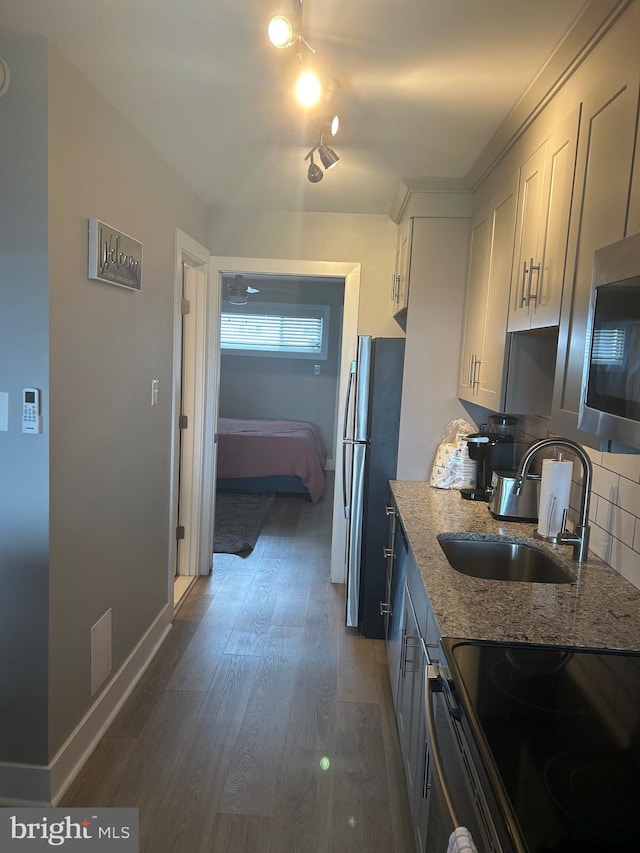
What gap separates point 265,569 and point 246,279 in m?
4.03

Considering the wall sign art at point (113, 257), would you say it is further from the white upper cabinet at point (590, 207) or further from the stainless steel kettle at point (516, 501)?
the stainless steel kettle at point (516, 501)

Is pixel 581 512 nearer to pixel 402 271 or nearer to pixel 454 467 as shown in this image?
pixel 454 467

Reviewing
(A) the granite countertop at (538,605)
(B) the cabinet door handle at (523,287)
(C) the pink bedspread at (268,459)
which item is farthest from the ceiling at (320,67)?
(C) the pink bedspread at (268,459)

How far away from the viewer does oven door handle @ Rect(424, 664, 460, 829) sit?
1131 mm

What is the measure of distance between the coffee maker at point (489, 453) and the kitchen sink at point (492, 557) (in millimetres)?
604

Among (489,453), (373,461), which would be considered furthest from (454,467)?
(373,461)

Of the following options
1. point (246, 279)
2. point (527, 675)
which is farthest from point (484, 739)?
point (246, 279)

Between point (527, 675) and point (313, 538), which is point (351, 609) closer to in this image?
point (313, 538)

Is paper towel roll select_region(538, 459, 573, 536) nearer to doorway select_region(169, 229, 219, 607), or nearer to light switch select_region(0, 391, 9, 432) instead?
light switch select_region(0, 391, 9, 432)

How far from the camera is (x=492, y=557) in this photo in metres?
2.18

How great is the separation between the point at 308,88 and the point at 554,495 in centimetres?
151

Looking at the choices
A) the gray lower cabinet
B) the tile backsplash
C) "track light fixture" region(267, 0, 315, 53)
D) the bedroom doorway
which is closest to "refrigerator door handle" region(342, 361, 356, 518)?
the bedroom doorway

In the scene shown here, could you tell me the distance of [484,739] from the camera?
1044 mm

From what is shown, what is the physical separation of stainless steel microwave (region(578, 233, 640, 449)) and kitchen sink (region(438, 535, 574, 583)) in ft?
3.19
